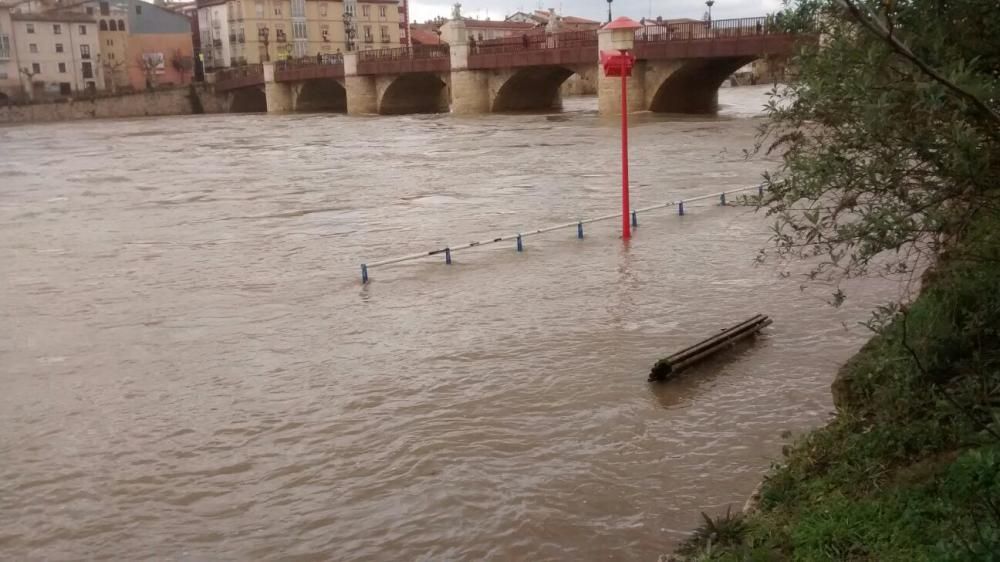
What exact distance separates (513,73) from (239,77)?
35.2m

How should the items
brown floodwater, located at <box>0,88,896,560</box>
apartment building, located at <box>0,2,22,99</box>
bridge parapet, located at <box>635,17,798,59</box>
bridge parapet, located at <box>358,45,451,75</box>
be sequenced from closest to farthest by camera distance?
brown floodwater, located at <box>0,88,896,560</box>, bridge parapet, located at <box>635,17,798,59</box>, bridge parapet, located at <box>358,45,451,75</box>, apartment building, located at <box>0,2,22,99</box>

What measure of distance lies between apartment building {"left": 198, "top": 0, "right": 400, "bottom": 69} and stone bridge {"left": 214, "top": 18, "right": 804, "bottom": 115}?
39.5 feet

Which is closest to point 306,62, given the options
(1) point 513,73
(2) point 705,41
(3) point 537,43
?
(1) point 513,73

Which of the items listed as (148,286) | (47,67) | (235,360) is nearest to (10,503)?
(235,360)

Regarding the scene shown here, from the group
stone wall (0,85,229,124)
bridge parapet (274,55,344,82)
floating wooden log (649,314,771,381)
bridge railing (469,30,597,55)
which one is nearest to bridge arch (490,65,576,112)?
bridge railing (469,30,597,55)

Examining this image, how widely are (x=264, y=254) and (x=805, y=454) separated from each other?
11.4 m

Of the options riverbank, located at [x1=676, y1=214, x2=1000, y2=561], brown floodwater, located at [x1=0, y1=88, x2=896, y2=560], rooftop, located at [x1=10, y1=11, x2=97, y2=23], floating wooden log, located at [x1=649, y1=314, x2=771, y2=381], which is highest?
rooftop, located at [x1=10, y1=11, x2=97, y2=23]

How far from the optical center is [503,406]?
779 centimetres

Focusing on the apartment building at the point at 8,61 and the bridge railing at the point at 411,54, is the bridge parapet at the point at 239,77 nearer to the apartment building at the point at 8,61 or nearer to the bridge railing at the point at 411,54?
the apartment building at the point at 8,61

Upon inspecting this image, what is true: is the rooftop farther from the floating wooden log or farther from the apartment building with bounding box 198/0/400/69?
the floating wooden log

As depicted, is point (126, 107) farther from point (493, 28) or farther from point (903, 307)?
point (903, 307)

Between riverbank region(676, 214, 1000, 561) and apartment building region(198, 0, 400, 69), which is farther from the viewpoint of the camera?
apartment building region(198, 0, 400, 69)

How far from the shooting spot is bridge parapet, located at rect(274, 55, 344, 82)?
62.9 metres

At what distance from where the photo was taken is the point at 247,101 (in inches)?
3216
